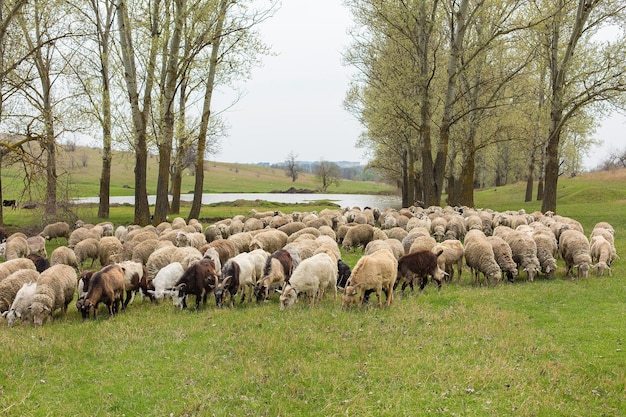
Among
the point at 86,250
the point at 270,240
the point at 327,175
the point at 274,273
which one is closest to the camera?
the point at 274,273

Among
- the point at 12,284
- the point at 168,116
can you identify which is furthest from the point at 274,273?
the point at 168,116

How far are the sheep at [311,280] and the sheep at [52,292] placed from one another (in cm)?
493

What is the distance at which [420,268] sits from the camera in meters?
11.8

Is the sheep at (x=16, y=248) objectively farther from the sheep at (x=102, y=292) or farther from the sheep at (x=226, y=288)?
the sheep at (x=226, y=288)

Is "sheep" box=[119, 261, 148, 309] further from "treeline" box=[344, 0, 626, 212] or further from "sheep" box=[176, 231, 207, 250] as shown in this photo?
"treeline" box=[344, 0, 626, 212]

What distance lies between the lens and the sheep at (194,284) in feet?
34.8

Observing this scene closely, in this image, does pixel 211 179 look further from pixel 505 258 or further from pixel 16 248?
pixel 505 258

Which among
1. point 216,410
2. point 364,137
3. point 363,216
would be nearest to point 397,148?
point 364,137

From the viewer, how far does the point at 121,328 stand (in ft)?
29.2

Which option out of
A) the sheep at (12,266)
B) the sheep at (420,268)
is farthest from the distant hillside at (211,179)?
the sheep at (420,268)

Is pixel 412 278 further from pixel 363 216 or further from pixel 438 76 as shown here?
pixel 438 76

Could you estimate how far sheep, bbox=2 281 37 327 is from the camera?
9.44 meters

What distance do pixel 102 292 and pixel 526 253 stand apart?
36.4 ft

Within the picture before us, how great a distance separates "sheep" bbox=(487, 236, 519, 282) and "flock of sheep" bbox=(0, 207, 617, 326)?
27 mm
